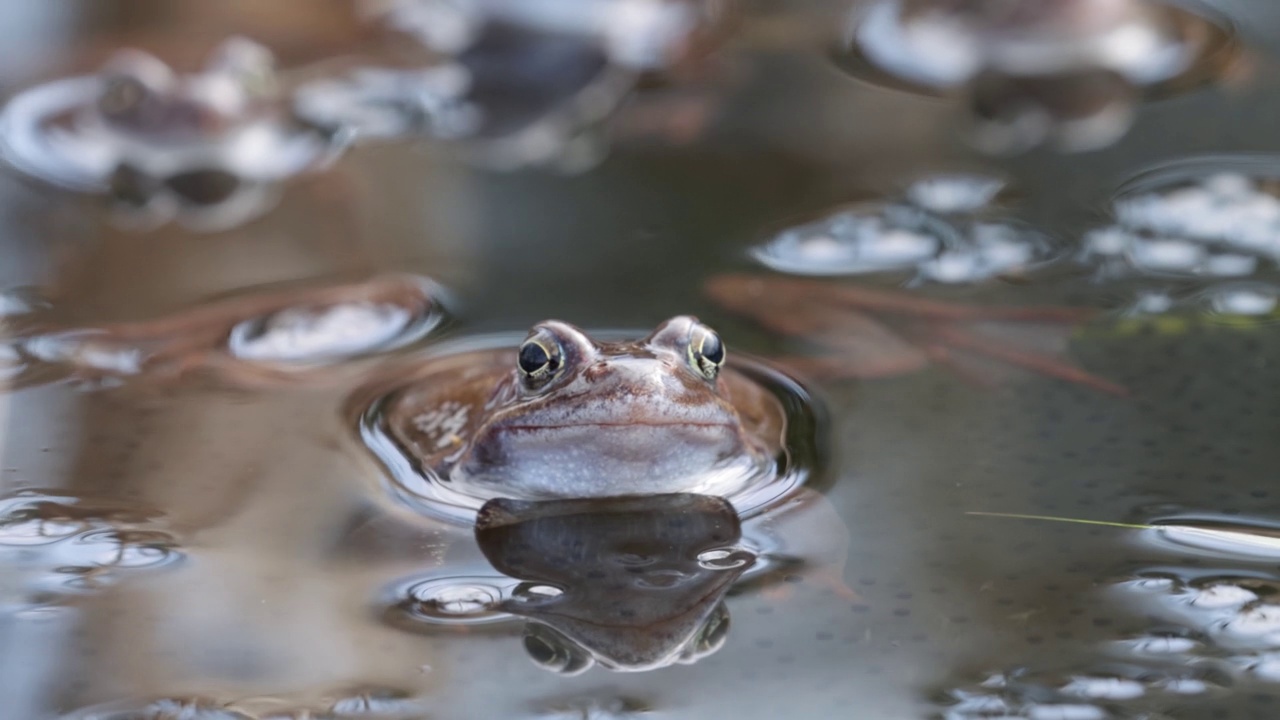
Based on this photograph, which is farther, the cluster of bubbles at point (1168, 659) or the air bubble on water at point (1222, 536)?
the air bubble on water at point (1222, 536)

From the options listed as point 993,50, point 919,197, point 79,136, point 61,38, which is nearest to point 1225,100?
point 993,50

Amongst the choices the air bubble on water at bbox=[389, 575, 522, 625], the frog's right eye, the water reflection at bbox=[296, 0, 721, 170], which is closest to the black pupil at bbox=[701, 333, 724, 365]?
the air bubble on water at bbox=[389, 575, 522, 625]

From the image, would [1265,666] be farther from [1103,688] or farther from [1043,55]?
[1043,55]

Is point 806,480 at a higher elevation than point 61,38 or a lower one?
lower

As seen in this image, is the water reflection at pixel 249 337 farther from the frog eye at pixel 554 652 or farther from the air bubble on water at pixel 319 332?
the frog eye at pixel 554 652

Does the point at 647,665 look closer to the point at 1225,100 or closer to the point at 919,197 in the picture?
the point at 919,197

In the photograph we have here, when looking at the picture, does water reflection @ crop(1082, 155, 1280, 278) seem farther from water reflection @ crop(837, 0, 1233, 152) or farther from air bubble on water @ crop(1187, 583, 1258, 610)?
air bubble on water @ crop(1187, 583, 1258, 610)

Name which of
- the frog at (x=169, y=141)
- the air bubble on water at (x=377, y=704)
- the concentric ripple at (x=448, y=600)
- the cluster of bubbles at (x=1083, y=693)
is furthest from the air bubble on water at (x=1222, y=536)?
the frog at (x=169, y=141)

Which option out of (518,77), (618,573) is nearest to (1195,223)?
(618,573)
